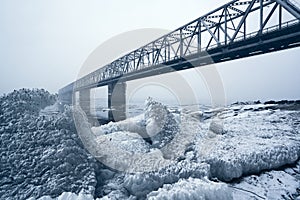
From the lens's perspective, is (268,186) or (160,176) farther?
(268,186)

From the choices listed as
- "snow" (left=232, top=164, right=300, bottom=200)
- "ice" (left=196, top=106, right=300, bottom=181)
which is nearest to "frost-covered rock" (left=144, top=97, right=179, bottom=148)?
"ice" (left=196, top=106, right=300, bottom=181)

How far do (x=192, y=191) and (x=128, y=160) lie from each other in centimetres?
142

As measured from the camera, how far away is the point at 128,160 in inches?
148

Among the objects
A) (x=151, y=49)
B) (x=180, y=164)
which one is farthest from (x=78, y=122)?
(x=151, y=49)

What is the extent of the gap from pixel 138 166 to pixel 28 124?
2.34m

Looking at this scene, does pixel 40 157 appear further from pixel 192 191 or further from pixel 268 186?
pixel 268 186

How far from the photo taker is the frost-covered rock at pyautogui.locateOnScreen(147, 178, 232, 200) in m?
2.79

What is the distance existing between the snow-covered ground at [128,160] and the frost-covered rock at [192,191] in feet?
0.05

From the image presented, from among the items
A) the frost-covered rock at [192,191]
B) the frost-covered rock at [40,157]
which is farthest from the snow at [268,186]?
the frost-covered rock at [40,157]

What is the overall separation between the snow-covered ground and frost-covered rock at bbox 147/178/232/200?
14 mm

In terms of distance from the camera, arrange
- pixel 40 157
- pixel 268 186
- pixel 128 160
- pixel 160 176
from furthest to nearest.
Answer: pixel 268 186 < pixel 128 160 < pixel 160 176 < pixel 40 157

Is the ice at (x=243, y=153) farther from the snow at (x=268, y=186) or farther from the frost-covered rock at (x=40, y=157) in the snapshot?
the frost-covered rock at (x=40, y=157)

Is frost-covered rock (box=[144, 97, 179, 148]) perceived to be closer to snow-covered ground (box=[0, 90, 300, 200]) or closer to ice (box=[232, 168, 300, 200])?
snow-covered ground (box=[0, 90, 300, 200])

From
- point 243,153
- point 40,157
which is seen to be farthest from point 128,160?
point 243,153
